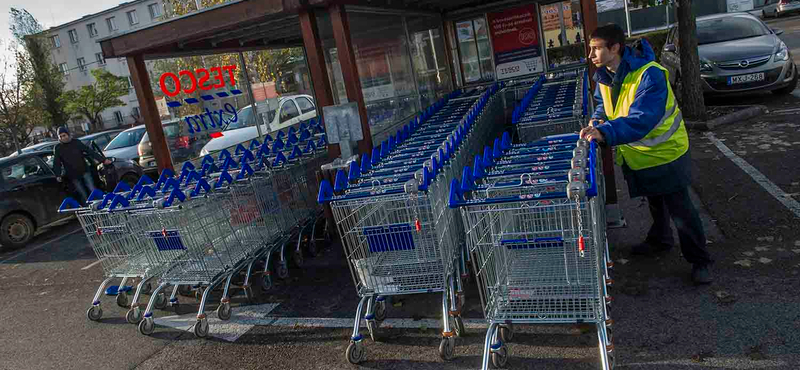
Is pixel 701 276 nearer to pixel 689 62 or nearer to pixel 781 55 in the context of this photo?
pixel 689 62

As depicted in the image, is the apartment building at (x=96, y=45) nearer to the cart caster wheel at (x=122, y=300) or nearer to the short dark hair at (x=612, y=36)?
the cart caster wheel at (x=122, y=300)

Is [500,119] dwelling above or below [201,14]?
below

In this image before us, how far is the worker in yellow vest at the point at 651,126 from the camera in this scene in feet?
12.1

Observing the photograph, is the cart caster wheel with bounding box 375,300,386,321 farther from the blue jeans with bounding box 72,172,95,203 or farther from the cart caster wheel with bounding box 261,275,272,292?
the blue jeans with bounding box 72,172,95,203

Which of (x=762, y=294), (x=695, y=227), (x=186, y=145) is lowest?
(x=762, y=294)

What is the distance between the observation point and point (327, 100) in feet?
19.6

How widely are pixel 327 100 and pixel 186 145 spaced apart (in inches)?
117

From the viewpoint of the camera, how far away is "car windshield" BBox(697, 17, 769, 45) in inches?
417

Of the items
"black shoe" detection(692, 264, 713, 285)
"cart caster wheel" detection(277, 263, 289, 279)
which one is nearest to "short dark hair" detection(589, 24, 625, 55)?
"black shoe" detection(692, 264, 713, 285)

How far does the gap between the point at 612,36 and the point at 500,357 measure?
2.34m

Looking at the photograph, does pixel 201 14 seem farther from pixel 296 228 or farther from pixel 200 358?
pixel 200 358

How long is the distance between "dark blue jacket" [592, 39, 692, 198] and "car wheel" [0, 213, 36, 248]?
9553 mm

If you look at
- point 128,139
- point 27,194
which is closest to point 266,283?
point 27,194

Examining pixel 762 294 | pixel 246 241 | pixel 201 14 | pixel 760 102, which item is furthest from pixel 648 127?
pixel 760 102
